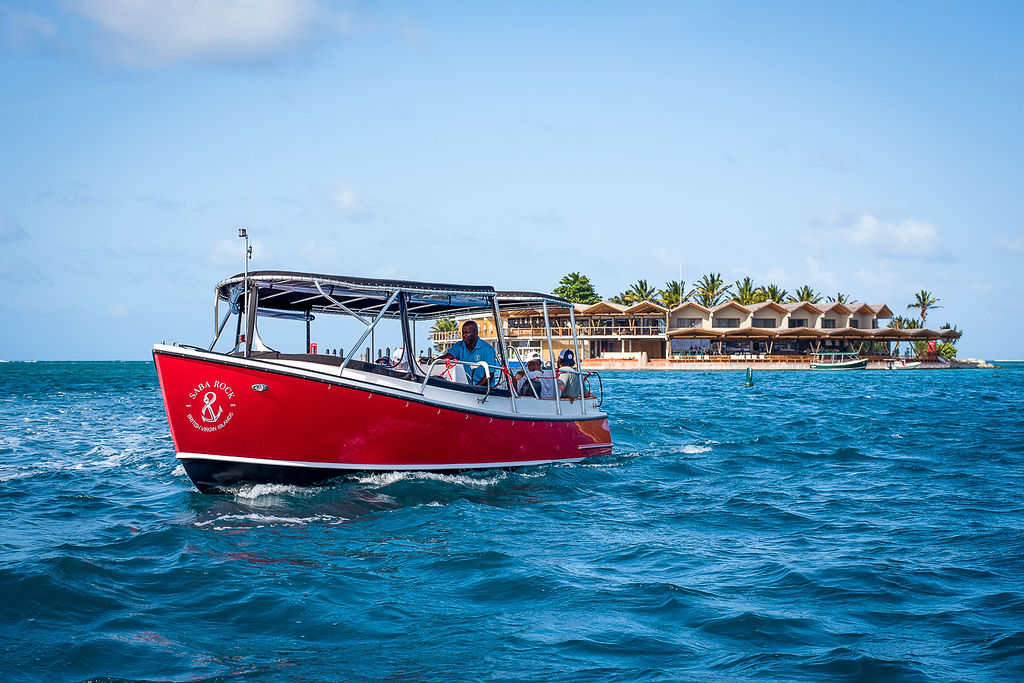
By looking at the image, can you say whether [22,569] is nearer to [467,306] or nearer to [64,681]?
[64,681]

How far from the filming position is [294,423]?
10.4 meters

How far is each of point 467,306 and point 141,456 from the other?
8.45 m

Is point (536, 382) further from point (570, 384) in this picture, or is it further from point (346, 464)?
point (346, 464)

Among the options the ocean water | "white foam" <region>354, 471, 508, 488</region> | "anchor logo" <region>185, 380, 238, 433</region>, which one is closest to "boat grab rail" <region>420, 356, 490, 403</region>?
"white foam" <region>354, 471, 508, 488</region>

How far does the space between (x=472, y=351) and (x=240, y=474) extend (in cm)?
431

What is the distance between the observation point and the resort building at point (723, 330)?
8644 cm

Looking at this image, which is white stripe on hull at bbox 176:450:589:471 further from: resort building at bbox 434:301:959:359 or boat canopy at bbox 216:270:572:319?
resort building at bbox 434:301:959:359

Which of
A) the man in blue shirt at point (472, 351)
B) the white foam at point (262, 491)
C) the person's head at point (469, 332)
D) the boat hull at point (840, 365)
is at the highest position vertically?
the person's head at point (469, 332)

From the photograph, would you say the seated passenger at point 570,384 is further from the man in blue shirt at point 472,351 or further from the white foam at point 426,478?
the white foam at point 426,478

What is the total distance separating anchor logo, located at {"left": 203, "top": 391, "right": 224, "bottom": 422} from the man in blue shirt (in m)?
3.93

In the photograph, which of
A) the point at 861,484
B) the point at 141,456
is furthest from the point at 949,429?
the point at 141,456

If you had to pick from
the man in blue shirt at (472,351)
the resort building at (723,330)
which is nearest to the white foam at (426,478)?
the man in blue shirt at (472,351)

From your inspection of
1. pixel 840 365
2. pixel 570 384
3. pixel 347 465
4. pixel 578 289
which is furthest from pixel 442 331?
pixel 347 465

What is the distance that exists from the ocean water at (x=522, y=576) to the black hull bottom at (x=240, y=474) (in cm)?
20
